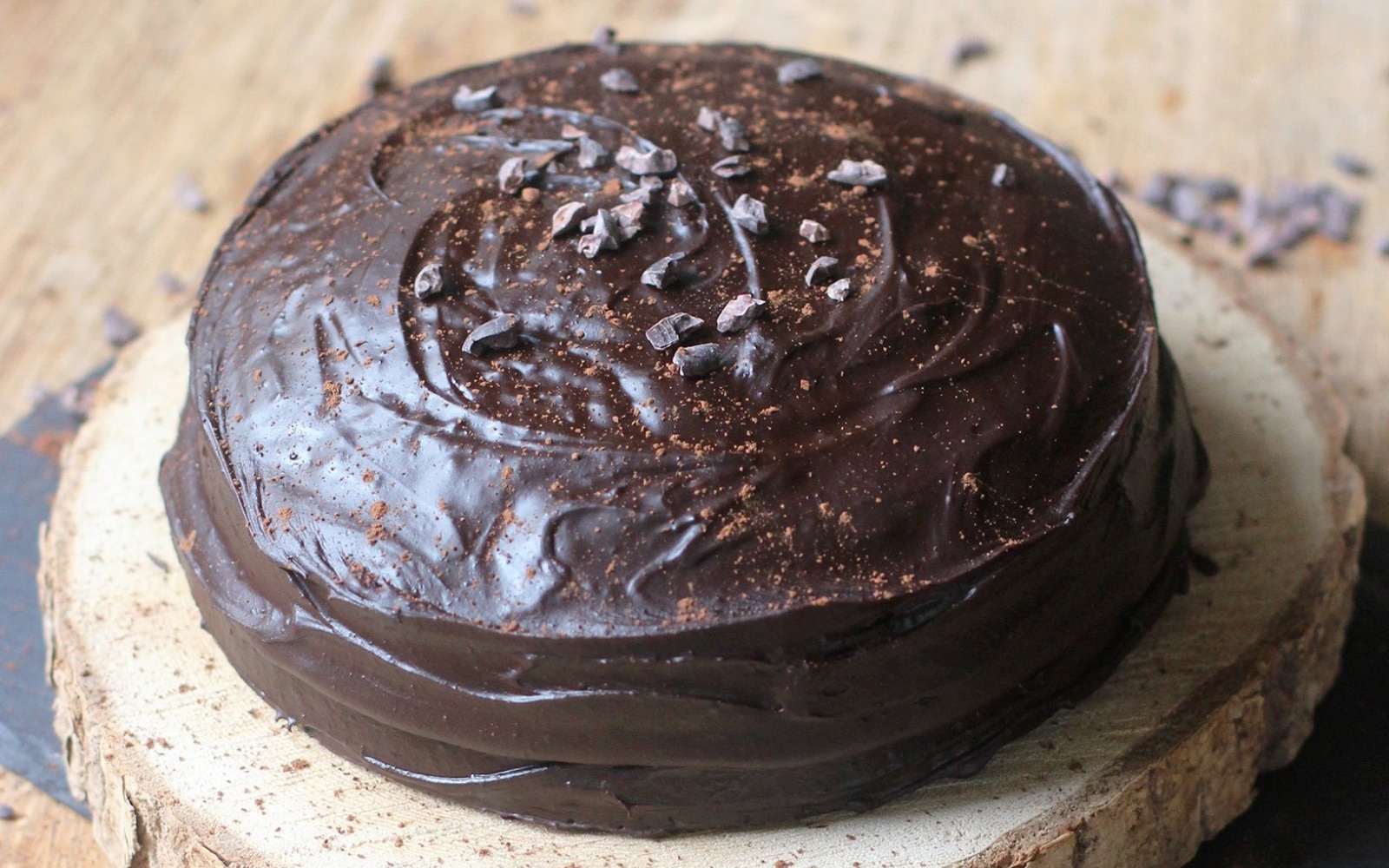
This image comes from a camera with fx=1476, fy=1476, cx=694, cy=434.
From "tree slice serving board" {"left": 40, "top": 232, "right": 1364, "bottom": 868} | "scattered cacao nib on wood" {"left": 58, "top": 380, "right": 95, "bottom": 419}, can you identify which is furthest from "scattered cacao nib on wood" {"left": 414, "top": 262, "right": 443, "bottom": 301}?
"scattered cacao nib on wood" {"left": 58, "top": 380, "right": 95, "bottom": 419}

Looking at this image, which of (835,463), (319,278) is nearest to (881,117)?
(835,463)

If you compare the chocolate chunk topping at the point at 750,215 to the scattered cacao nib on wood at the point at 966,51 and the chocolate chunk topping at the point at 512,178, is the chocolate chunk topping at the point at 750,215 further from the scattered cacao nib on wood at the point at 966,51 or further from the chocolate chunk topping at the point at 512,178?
the scattered cacao nib on wood at the point at 966,51

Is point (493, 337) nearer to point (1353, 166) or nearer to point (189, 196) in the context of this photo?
point (189, 196)

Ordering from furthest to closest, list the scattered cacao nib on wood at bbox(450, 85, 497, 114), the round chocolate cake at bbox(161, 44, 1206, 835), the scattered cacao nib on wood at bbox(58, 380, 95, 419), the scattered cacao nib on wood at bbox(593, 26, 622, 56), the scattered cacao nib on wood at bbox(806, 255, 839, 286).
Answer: the scattered cacao nib on wood at bbox(58, 380, 95, 419), the scattered cacao nib on wood at bbox(593, 26, 622, 56), the scattered cacao nib on wood at bbox(450, 85, 497, 114), the scattered cacao nib on wood at bbox(806, 255, 839, 286), the round chocolate cake at bbox(161, 44, 1206, 835)

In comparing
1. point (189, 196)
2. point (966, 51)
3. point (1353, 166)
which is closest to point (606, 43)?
point (189, 196)

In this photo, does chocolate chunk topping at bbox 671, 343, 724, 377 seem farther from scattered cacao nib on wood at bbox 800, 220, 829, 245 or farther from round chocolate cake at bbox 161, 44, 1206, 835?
scattered cacao nib on wood at bbox 800, 220, 829, 245

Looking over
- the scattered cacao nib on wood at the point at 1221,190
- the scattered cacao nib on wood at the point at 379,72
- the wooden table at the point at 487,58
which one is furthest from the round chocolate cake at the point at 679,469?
the scattered cacao nib on wood at the point at 379,72
